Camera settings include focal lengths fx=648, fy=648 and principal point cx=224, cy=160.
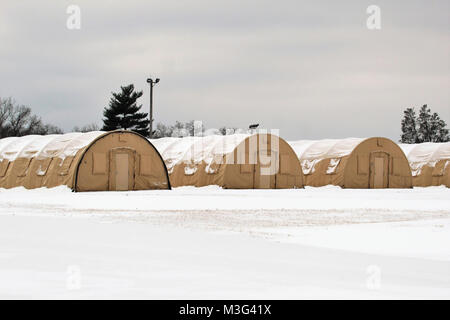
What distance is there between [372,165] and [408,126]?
190 feet

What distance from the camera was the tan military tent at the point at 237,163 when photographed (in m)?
34.7

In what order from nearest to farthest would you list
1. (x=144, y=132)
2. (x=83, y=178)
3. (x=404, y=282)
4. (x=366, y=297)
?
(x=366, y=297)
(x=404, y=282)
(x=83, y=178)
(x=144, y=132)

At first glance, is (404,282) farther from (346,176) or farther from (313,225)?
(346,176)

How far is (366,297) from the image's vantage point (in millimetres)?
5672

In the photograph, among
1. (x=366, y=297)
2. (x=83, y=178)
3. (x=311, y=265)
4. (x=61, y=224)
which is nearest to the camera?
(x=366, y=297)

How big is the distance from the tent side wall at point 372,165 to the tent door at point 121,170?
13275 millimetres

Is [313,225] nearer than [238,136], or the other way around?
[313,225]

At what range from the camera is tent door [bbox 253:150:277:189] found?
35.3m

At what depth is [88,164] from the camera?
31.2 meters

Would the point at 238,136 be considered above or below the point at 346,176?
above

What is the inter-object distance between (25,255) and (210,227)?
15.3ft

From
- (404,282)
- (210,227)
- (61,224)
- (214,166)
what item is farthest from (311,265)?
(214,166)

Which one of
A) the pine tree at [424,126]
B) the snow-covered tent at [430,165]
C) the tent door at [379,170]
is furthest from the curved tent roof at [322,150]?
the pine tree at [424,126]

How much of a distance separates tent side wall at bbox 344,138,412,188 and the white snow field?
84.7ft
